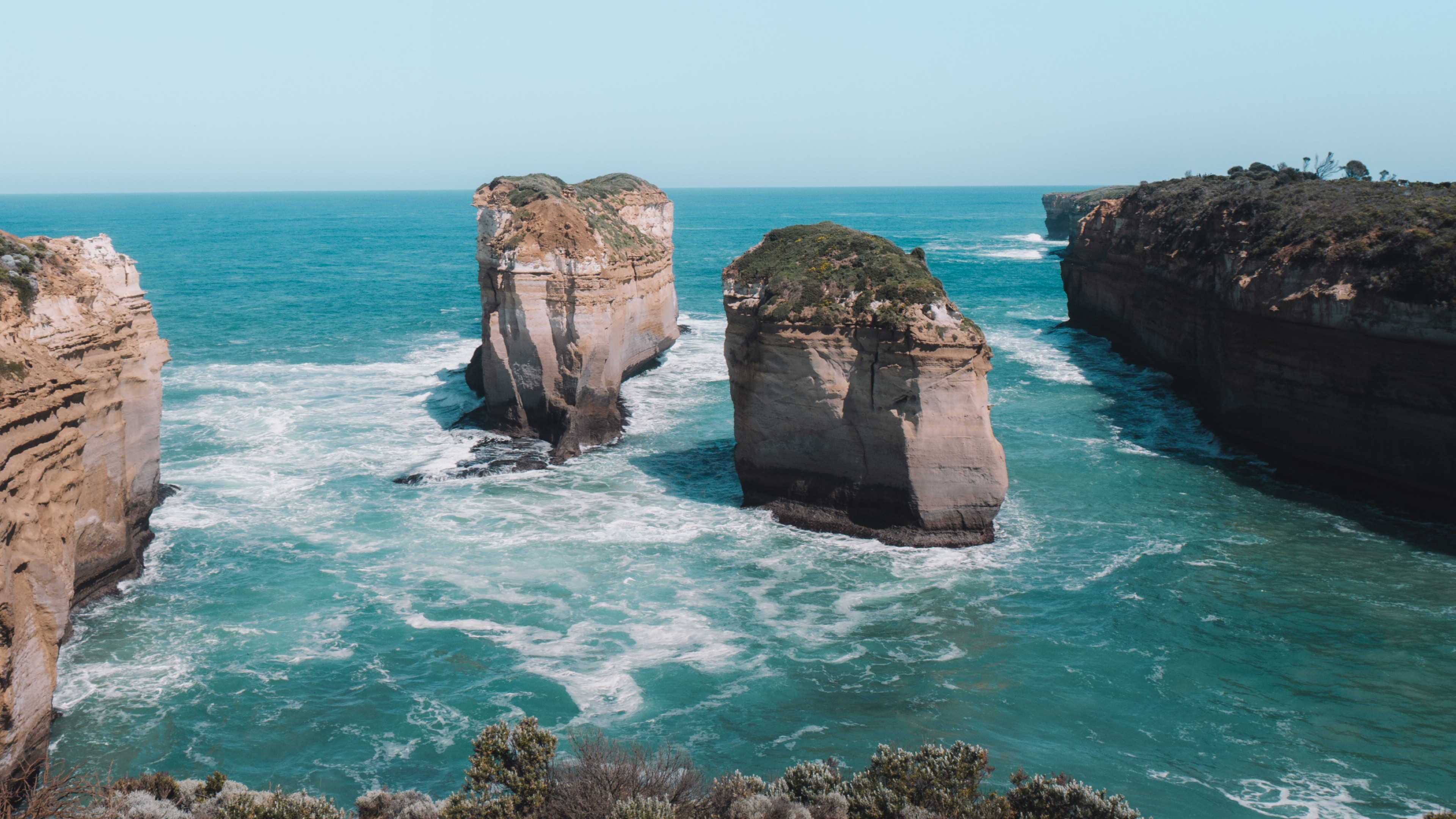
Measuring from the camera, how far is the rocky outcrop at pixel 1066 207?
124 m

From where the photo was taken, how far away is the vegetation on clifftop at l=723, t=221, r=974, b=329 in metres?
25.9

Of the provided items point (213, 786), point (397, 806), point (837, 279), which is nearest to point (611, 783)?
point (397, 806)

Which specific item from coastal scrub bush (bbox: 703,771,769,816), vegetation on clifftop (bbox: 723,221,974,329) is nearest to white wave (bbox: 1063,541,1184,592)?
vegetation on clifftop (bbox: 723,221,974,329)

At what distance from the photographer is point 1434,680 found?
63.6 feet

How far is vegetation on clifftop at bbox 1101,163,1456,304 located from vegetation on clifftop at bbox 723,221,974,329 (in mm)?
14689

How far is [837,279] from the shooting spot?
27.3 meters

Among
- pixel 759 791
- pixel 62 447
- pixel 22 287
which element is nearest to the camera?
pixel 759 791

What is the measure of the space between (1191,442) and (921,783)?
88.6ft

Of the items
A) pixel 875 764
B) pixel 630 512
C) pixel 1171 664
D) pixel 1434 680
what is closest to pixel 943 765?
pixel 875 764

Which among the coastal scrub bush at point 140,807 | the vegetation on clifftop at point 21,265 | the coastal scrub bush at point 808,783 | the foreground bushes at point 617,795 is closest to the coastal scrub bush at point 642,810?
the foreground bushes at point 617,795

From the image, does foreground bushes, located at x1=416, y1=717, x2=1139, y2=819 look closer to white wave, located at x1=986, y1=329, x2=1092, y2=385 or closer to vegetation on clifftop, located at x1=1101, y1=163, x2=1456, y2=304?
vegetation on clifftop, located at x1=1101, y1=163, x2=1456, y2=304

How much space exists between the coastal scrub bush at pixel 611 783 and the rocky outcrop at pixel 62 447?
813 cm

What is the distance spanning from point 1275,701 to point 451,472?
2469cm

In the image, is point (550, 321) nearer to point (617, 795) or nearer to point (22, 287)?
point (22, 287)
